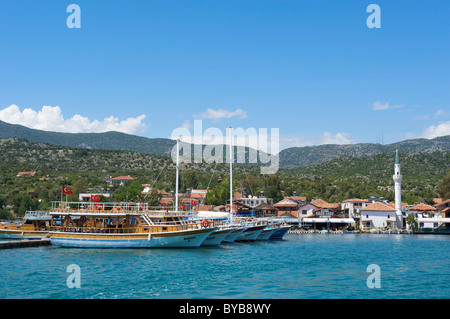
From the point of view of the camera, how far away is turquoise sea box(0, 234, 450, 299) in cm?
2362

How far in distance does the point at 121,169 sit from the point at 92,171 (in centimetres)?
1285

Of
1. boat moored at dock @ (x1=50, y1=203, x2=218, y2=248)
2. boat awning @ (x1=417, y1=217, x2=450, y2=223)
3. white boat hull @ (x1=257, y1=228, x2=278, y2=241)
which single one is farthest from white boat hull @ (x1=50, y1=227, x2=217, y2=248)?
boat awning @ (x1=417, y1=217, x2=450, y2=223)

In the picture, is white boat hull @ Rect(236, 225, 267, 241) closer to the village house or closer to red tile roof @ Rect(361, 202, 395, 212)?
red tile roof @ Rect(361, 202, 395, 212)

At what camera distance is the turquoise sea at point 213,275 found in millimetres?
23625

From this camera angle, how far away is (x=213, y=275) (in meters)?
29.1

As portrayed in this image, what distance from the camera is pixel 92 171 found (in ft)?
458

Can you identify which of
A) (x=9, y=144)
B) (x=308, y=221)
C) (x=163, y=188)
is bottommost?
(x=308, y=221)

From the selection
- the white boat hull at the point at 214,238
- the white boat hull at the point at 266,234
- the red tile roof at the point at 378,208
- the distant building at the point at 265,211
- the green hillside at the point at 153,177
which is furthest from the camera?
the distant building at the point at 265,211

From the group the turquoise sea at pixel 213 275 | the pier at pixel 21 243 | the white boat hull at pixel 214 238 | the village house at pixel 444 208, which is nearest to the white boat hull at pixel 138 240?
the turquoise sea at pixel 213 275

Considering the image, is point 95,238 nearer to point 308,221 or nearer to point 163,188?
point 308,221

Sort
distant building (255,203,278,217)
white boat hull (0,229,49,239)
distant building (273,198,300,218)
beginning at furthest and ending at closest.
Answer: distant building (273,198,300,218) → distant building (255,203,278,217) → white boat hull (0,229,49,239)

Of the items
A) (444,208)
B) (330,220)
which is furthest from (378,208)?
Result: (444,208)

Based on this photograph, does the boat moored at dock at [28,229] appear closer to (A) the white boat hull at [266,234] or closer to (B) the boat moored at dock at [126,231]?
(B) the boat moored at dock at [126,231]
